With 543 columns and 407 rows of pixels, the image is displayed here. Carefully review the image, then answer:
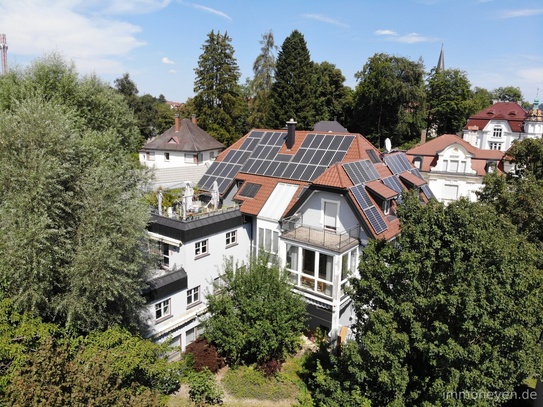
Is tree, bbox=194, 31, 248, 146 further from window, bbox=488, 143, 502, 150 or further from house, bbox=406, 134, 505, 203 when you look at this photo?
window, bbox=488, 143, 502, 150

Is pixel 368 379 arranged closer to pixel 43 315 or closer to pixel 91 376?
pixel 91 376

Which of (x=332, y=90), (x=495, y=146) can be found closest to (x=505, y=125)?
(x=495, y=146)

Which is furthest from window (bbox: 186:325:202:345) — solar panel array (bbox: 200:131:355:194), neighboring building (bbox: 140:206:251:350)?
solar panel array (bbox: 200:131:355:194)

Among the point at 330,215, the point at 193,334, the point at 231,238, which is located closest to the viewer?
the point at 193,334

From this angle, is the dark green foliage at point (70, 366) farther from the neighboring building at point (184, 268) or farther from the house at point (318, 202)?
the house at point (318, 202)

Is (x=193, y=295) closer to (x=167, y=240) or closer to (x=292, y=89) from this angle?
(x=167, y=240)

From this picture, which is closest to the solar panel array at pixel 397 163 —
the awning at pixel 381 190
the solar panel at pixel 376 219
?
the awning at pixel 381 190
